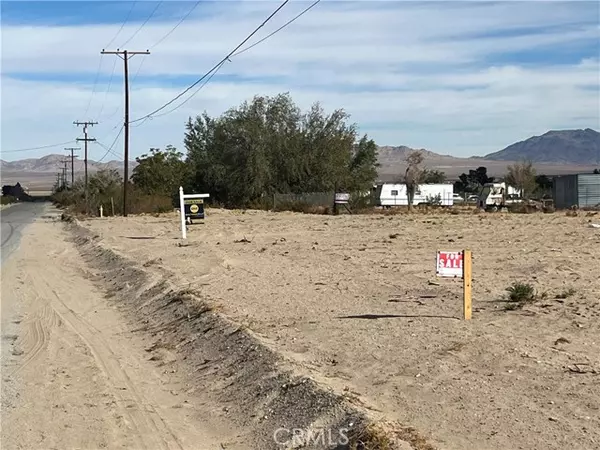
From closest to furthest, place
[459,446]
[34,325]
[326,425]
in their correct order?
[459,446], [326,425], [34,325]

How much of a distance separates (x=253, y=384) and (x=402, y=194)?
79.9 m

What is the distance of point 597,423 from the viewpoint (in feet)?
23.7

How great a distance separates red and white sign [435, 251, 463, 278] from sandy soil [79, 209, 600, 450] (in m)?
0.66

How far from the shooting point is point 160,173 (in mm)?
79250

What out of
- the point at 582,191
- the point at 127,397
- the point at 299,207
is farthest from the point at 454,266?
the point at 582,191

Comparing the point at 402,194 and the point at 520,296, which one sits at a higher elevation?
the point at 402,194

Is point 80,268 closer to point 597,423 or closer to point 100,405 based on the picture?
point 100,405

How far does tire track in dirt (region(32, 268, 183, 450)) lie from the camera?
8320mm

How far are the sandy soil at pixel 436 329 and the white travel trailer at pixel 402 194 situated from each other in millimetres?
61384

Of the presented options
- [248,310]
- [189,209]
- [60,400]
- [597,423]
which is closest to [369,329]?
[248,310]

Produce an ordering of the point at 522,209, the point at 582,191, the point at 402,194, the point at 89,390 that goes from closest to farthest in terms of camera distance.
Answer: the point at 89,390 < the point at 522,209 < the point at 582,191 < the point at 402,194

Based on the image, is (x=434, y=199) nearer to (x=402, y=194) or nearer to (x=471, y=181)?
(x=402, y=194)

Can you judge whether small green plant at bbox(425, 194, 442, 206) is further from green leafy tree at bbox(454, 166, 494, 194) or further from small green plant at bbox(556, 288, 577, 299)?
small green plant at bbox(556, 288, 577, 299)

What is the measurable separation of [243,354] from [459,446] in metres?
4.68
